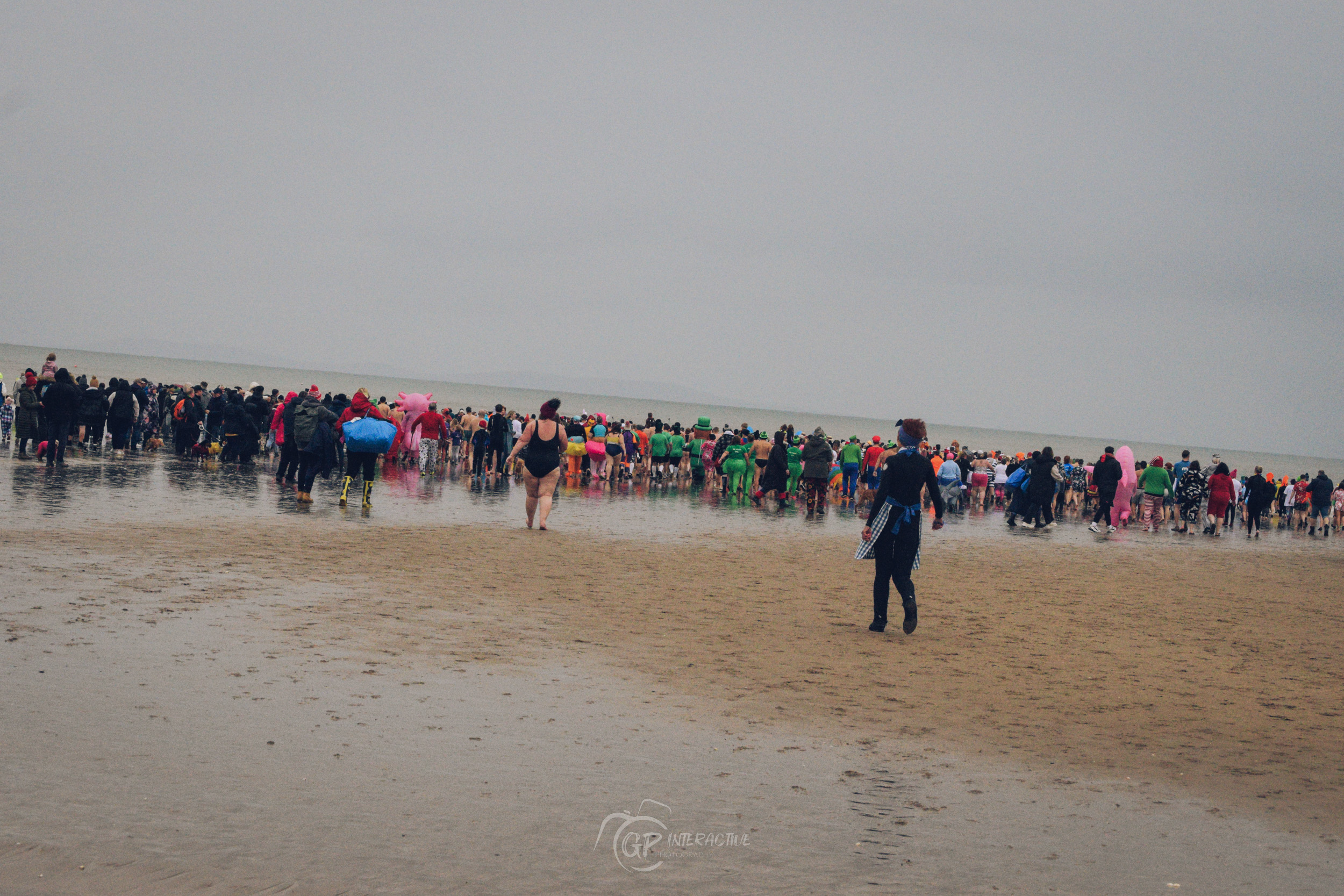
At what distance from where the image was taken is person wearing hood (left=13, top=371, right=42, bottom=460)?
67.9 feet

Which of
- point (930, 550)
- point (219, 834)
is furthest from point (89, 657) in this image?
point (930, 550)

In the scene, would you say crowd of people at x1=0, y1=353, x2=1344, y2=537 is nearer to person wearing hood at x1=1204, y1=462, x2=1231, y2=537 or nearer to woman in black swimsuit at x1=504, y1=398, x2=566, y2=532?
person wearing hood at x1=1204, y1=462, x2=1231, y2=537

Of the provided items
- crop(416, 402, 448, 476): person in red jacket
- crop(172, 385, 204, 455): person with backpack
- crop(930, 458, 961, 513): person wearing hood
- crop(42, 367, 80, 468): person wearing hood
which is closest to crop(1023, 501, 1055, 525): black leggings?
crop(930, 458, 961, 513): person wearing hood

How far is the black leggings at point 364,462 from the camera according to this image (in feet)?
53.9

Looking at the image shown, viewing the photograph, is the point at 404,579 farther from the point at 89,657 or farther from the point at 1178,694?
the point at 1178,694

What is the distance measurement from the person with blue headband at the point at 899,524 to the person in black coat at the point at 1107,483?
630 inches

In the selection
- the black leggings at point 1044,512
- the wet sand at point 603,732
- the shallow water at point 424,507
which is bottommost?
the wet sand at point 603,732

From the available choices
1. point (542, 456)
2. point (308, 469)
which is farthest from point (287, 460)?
point (542, 456)

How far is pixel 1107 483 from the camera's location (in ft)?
81.4

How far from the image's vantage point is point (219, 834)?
4438 mm

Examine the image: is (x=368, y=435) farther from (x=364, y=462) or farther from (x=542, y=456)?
(x=542, y=456)

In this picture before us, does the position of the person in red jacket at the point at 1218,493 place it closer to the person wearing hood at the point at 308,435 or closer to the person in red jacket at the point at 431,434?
the person in red jacket at the point at 431,434

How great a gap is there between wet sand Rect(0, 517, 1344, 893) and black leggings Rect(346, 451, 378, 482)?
13.7 ft

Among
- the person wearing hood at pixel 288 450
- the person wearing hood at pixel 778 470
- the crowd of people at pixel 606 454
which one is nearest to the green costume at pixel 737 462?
the crowd of people at pixel 606 454
